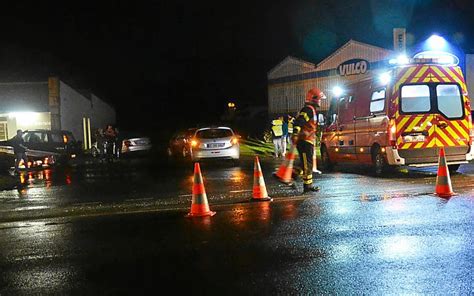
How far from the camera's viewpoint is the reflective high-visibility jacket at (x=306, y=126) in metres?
10.9

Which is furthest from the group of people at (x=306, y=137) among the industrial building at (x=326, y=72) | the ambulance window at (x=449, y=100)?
the industrial building at (x=326, y=72)

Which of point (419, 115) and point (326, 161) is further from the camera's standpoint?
point (326, 161)

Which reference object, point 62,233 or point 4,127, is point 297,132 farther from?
point 4,127

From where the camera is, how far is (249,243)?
22.4 ft

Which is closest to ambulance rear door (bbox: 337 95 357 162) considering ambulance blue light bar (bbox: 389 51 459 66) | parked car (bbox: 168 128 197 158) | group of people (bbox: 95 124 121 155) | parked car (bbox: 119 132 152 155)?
ambulance blue light bar (bbox: 389 51 459 66)

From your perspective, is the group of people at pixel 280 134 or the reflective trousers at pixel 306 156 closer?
the reflective trousers at pixel 306 156

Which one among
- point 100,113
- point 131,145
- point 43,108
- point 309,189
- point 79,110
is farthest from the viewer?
point 100,113

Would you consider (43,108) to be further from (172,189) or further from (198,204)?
(198,204)

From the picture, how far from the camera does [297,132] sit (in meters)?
11.0

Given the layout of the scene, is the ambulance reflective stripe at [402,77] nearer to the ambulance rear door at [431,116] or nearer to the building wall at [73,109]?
the ambulance rear door at [431,116]

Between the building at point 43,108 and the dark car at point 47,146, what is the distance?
36.6ft

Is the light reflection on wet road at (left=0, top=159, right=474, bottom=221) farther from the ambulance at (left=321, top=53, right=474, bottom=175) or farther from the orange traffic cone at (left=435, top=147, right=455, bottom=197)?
the ambulance at (left=321, top=53, right=474, bottom=175)

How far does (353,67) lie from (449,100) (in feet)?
48.8

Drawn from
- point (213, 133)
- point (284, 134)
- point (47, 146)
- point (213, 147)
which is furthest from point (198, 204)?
point (47, 146)
